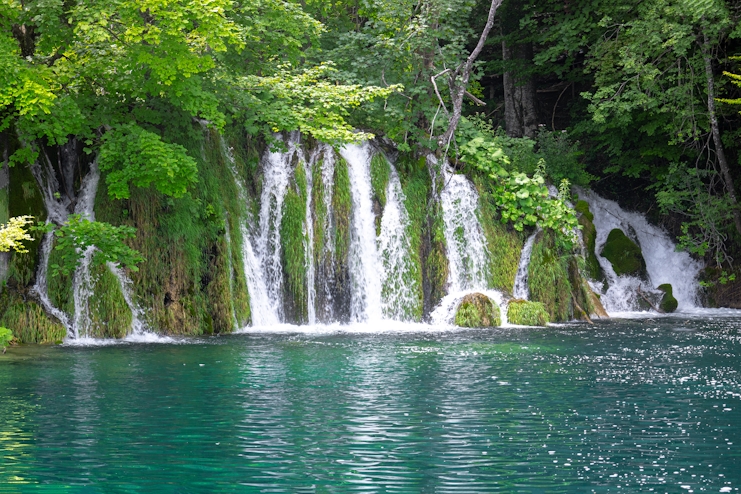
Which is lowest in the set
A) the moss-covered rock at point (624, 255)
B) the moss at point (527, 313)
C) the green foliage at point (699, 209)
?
the moss at point (527, 313)

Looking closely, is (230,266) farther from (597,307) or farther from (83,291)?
(597,307)

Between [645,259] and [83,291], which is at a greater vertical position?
[645,259]

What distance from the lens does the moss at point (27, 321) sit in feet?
48.1

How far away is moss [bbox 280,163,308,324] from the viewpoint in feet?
58.0

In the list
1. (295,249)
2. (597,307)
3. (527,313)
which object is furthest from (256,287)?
(597,307)

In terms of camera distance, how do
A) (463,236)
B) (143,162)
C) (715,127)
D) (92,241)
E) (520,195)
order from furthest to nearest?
(715,127), (520,195), (463,236), (143,162), (92,241)

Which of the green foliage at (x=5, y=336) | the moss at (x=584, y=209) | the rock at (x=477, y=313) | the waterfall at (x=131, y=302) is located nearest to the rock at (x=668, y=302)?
the moss at (x=584, y=209)

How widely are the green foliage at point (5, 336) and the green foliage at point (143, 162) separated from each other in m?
2.73

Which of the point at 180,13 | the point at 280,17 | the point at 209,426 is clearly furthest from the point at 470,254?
the point at 209,426

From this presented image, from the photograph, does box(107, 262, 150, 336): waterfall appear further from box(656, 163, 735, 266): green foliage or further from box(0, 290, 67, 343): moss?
box(656, 163, 735, 266): green foliage

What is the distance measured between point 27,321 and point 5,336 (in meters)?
1.37

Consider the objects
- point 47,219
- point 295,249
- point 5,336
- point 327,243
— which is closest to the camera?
point 5,336

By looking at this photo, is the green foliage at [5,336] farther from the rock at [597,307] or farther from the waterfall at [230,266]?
the rock at [597,307]

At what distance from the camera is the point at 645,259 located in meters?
23.1
